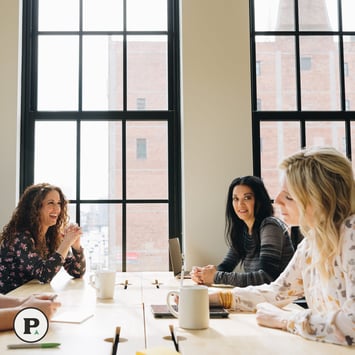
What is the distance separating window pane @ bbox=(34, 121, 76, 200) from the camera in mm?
3695

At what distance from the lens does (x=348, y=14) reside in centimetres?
384

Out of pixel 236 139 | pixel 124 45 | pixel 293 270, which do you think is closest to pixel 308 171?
pixel 293 270

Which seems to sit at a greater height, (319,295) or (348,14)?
(348,14)

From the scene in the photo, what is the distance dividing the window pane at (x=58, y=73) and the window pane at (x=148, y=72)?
0.42 meters

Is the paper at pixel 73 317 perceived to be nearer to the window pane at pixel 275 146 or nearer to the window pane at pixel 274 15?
the window pane at pixel 275 146

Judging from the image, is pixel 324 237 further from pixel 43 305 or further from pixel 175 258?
pixel 175 258

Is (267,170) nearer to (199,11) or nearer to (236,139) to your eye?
(236,139)

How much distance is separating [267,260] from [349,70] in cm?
203

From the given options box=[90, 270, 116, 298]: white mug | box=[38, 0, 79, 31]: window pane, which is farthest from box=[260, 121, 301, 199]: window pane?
box=[90, 270, 116, 298]: white mug

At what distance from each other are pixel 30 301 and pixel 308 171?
3.08 feet

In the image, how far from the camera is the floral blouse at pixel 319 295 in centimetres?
130

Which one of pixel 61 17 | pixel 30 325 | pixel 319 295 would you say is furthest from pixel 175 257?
pixel 61 17

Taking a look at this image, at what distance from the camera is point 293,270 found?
5.70ft

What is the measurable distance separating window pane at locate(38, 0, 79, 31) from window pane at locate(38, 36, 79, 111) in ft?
0.26
